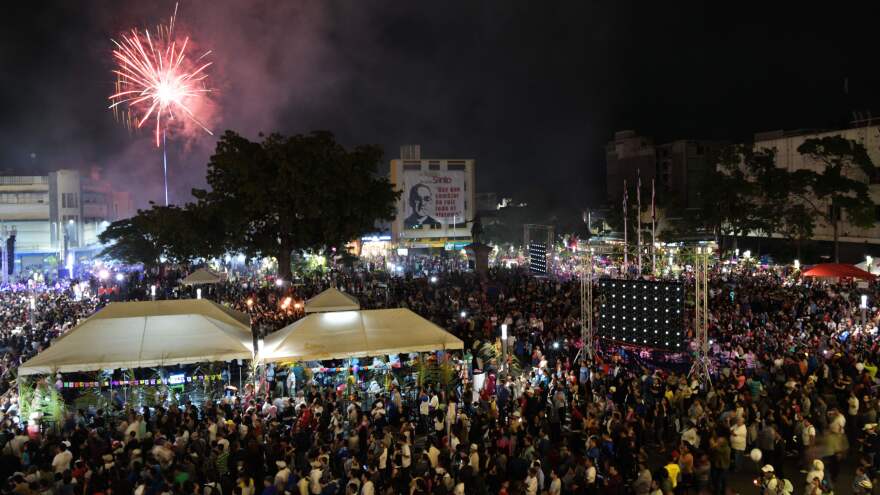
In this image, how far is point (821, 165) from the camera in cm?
4003

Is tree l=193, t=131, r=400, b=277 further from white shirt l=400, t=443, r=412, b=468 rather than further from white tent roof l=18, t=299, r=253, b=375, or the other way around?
white shirt l=400, t=443, r=412, b=468

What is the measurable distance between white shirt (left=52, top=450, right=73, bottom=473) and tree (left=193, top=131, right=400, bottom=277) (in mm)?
17743

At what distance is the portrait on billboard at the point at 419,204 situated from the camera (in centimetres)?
5844

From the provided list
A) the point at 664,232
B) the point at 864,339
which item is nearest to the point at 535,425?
the point at 864,339

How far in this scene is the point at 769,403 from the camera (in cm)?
1134

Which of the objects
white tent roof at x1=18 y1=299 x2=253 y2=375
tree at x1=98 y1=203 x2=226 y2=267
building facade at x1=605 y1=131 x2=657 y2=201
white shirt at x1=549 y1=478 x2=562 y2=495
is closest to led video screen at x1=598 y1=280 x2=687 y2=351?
white shirt at x1=549 y1=478 x2=562 y2=495

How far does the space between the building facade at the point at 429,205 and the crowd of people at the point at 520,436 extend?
141 feet

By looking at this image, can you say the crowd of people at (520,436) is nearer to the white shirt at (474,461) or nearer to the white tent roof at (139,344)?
the white shirt at (474,461)

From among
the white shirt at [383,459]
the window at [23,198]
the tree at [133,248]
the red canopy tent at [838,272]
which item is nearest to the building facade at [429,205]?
the tree at [133,248]

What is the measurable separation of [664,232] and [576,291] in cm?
2062

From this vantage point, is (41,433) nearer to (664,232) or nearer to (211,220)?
(211,220)

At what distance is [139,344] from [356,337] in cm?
425

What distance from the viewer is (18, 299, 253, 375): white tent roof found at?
1188 cm

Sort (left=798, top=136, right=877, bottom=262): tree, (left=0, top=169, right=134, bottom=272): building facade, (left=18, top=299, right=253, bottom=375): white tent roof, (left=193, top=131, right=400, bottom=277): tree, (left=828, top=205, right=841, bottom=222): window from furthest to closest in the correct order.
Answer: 1. (left=0, top=169, right=134, bottom=272): building facade
2. (left=828, top=205, right=841, bottom=222): window
3. (left=798, top=136, right=877, bottom=262): tree
4. (left=193, top=131, right=400, bottom=277): tree
5. (left=18, top=299, right=253, bottom=375): white tent roof
